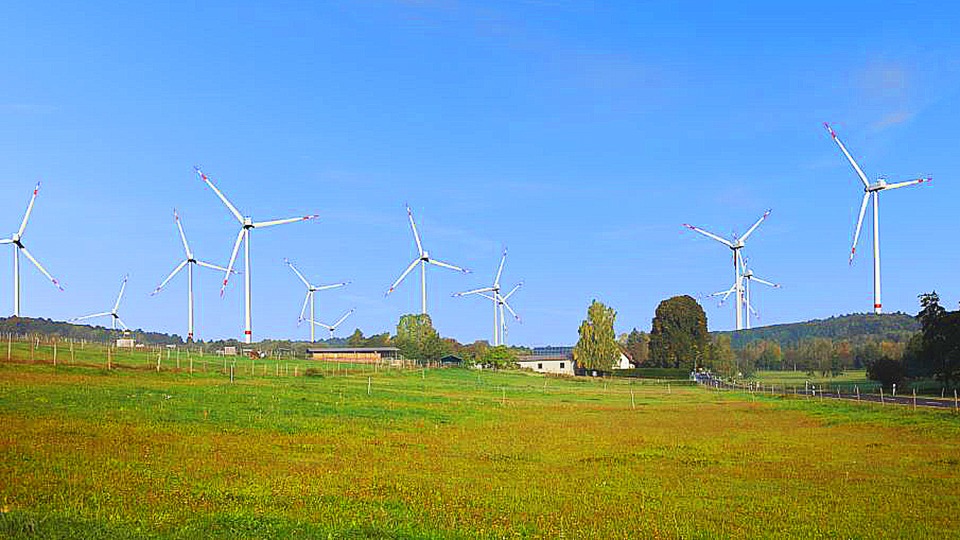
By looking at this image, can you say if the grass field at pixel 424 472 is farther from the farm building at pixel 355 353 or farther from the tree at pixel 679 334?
the tree at pixel 679 334

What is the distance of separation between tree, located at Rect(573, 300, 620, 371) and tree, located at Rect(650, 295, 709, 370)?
8.06 metres

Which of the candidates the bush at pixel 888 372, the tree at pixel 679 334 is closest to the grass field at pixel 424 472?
the bush at pixel 888 372

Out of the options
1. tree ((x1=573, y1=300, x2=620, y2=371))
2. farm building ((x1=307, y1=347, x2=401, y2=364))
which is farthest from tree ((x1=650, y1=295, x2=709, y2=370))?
farm building ((x1=307, y1=347, x2=401, y2=364))

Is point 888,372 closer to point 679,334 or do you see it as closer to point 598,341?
point 679,334

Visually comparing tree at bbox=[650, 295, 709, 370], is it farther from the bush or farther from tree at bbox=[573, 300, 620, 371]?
Answer: the bush

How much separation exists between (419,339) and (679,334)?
51702 mm

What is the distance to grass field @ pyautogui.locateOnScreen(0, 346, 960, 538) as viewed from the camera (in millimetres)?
17594

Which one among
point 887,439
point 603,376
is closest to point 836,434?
point 887,439

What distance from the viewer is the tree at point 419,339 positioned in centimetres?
16962

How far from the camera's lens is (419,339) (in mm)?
173875

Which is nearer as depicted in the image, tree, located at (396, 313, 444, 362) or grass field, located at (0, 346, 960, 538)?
grass field, located at (0, 346, 960, 538)

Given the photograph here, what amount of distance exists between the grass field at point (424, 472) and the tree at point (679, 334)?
10628 centimetres

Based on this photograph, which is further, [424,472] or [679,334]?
[679,334]

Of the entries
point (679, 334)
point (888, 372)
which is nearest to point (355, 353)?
point (679, 334)
